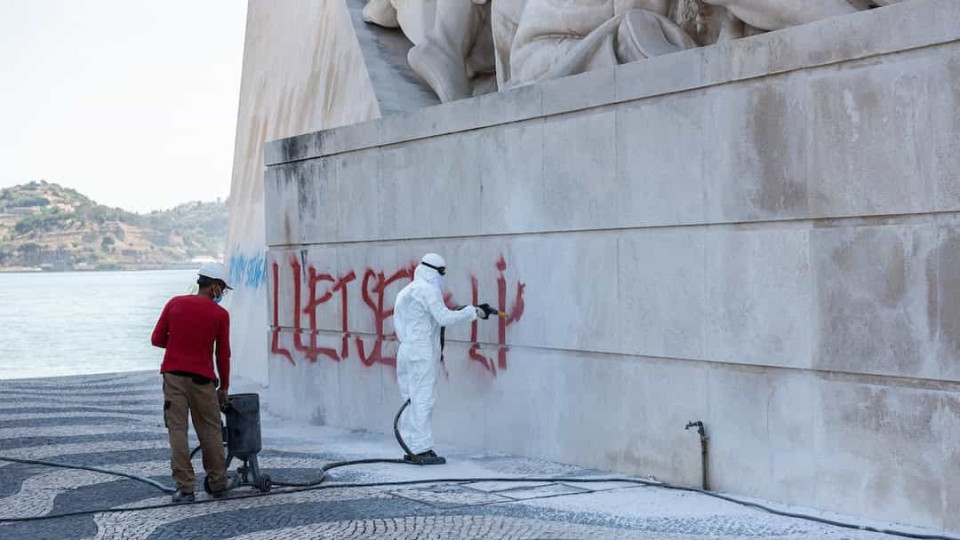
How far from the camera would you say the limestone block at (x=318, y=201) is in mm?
13578

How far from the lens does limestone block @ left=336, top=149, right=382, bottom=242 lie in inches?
505

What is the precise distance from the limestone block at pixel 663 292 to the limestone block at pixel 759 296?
11cm

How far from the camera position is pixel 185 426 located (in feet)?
29.4

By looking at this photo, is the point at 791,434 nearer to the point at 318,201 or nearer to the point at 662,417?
the point at 662,417

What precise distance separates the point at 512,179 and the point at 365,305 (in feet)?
8.98

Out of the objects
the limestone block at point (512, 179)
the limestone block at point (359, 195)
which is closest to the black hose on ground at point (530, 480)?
the limestone block at point (512, 179)

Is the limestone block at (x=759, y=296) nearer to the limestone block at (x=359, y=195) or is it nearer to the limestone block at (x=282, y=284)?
the limestone block at (x=359, y=195)

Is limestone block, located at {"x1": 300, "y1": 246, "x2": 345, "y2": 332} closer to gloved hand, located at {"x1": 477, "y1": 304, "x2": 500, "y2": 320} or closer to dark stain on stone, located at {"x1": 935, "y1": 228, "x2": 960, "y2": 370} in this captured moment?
gloved hand, located at {"x1": 477, "y1": 304, "x2": 500, "y2": 320}

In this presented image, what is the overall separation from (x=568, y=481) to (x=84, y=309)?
199ft

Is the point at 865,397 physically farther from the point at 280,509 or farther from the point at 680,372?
the point at 280,509

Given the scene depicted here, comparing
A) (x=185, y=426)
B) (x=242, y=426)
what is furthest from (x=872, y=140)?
(x=185, y=426)

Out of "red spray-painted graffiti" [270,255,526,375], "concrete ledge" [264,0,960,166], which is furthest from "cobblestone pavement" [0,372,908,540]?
"concrete ledge" [264,0,960,166]

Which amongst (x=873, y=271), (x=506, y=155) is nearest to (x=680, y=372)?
(x=873, y=271)

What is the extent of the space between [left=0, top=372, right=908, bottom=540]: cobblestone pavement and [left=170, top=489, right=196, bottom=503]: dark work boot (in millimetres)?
104
